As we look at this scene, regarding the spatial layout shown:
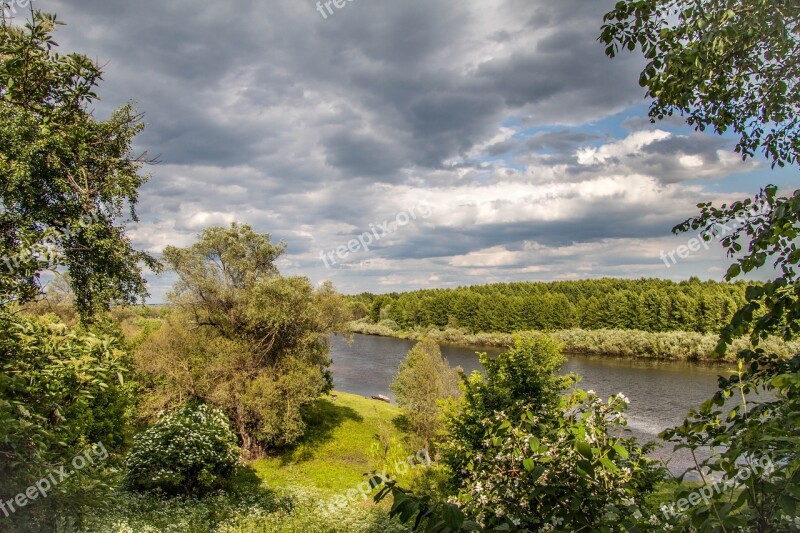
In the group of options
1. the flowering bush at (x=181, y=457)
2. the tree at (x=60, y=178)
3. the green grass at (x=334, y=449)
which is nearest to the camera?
the tree at (x=60, y=178)

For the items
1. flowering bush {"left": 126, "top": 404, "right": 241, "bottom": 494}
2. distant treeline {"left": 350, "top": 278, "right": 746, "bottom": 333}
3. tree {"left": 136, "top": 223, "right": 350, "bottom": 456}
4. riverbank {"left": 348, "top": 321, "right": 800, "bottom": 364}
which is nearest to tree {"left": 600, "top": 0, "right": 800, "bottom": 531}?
flowering bush {"left": 126, "top": 404, "right": 241, "bottom": 494}

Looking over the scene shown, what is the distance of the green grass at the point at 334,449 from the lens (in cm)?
2445

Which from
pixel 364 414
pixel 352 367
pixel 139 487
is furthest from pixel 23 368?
pixel 352 367

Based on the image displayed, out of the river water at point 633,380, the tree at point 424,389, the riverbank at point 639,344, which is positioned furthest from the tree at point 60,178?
the riverbank at point 639,344

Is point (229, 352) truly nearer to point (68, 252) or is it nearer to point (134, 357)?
point (134, 357)

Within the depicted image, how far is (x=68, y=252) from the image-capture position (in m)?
8.09

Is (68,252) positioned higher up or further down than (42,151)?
further down

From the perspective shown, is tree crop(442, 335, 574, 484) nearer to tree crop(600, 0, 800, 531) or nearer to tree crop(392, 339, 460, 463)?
tree crop(600, 0, 800, 531)

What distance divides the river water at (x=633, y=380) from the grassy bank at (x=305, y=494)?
860 centimetres

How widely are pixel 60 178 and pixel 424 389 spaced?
984 inches

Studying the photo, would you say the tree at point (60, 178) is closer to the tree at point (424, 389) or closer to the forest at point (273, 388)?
the forest at point (273, 388)

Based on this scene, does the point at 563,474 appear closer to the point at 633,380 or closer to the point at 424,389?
the point at 424,389

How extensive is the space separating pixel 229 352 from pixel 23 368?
72.1 ft

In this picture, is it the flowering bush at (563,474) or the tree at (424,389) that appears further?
the tree at (424,389)
